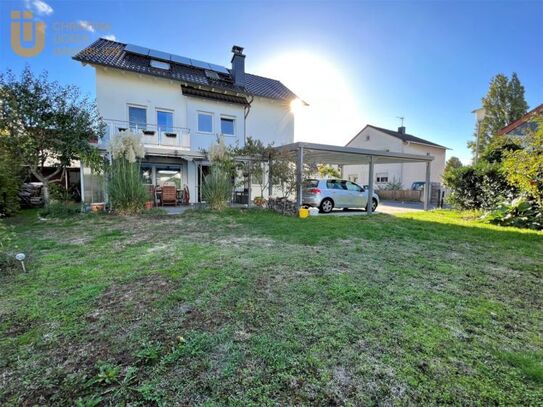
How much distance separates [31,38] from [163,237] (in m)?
11.1

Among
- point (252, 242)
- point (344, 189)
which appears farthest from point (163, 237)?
point (344, 189)

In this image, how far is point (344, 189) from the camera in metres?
11.3

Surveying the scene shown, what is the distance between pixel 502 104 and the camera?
89.8 ft

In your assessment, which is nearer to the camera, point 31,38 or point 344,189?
point 31,38

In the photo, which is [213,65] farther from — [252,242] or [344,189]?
[252,242]

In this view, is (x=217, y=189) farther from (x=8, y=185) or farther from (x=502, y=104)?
(x=502, y=104)

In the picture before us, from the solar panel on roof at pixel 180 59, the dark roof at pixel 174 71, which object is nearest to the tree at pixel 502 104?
the dark roof at pixel 174 71

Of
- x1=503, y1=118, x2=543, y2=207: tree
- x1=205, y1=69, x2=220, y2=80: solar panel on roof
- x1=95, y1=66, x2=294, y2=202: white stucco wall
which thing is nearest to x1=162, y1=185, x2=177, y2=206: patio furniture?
x1=95, y1=66, x2=294, y2=202: white stucco wall

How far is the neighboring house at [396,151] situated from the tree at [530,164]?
55.9ft

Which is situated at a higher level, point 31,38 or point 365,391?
point 31,38

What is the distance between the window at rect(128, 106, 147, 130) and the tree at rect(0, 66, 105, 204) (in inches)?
90.5

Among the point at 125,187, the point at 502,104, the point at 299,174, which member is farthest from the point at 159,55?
the point at 502,104

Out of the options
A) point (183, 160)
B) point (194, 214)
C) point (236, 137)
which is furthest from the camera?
point (236, 137)

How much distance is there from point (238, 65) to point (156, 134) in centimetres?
704
